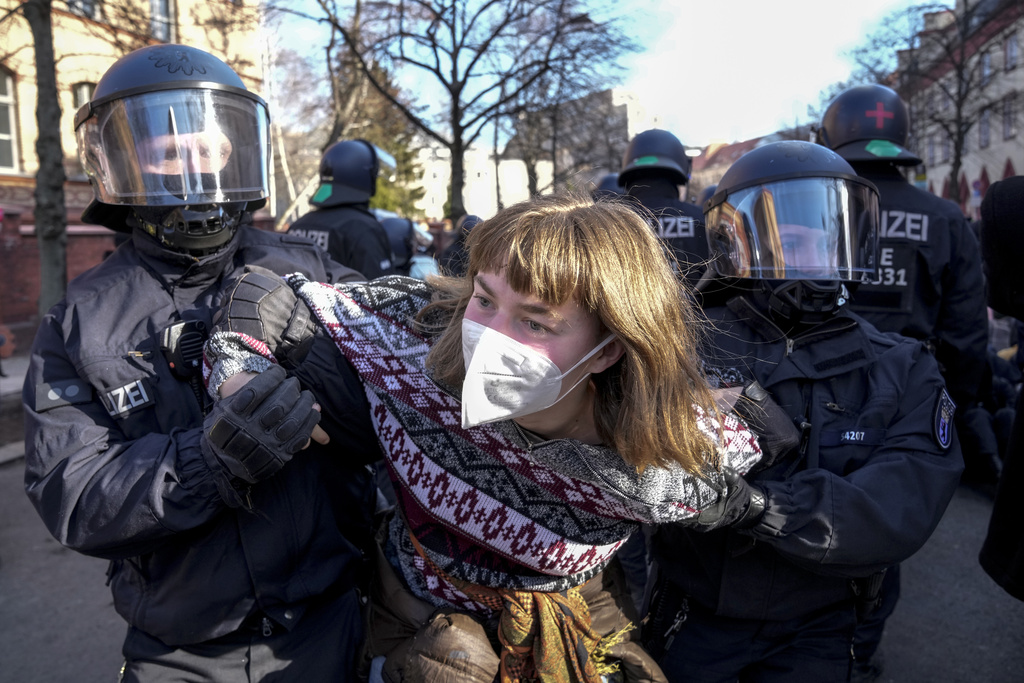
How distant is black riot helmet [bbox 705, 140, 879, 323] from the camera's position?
2.23 meters

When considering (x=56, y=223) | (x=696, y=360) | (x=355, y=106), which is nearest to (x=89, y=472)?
(x=696, y=360)

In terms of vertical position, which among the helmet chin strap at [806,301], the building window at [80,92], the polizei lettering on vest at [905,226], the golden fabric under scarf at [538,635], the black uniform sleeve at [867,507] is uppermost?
the building window at [80,92]

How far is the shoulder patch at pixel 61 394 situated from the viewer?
1681mm

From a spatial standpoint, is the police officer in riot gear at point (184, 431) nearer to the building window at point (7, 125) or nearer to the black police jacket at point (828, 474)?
the black police jacket at point (828, 474)

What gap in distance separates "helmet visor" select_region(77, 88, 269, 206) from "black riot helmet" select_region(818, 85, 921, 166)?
3.18 metres

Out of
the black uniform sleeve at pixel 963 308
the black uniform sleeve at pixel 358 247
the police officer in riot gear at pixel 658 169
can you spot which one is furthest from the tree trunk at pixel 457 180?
the black uniform sleeve at pixel 963 308

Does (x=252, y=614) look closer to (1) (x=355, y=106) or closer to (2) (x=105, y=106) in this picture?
(2) (x=105, y=106)

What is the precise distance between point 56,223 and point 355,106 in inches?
359

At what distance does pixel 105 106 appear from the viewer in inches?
78.2

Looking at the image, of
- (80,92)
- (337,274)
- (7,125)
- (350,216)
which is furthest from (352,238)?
(80,92)

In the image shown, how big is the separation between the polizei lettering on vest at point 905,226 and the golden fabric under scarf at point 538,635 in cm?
282

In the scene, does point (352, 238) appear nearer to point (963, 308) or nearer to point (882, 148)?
point (882, 148)

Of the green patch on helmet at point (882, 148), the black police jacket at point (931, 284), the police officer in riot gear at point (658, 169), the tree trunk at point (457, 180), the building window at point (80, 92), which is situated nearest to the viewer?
the black police jacket at point (931, 284)

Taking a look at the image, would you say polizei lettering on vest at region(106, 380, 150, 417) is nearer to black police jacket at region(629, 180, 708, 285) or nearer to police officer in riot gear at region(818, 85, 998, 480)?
black police jacket at region(629, 180, 708, 285)
